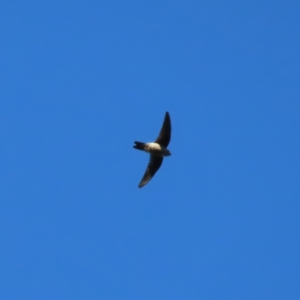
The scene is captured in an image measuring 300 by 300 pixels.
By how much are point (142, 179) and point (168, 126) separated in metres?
2.21

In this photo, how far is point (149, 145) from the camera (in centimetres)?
10662

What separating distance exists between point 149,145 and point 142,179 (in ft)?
4.79

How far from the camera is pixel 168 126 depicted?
10700 cm

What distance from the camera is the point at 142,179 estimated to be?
107 meters

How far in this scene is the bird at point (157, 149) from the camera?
107 m

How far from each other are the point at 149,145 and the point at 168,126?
106cm

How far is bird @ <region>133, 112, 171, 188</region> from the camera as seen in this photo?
10669cm

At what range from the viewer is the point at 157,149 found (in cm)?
10675
